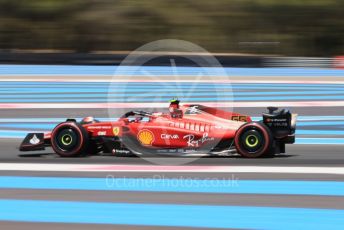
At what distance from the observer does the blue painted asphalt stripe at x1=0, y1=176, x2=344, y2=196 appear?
6348 mm

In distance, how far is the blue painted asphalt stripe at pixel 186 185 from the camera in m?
6.35

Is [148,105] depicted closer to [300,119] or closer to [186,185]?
[300,119]

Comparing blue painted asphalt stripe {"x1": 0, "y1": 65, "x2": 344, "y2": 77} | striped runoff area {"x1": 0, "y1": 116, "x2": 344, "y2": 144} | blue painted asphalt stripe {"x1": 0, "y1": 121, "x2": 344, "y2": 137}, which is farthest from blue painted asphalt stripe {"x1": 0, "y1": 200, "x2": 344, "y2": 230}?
blue painted asphalt stripe {"x1": 0, "y1": 65, "x2": 344, "y2": 77}

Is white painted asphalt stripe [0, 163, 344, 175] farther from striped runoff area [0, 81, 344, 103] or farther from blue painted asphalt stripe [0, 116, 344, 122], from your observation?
striped runoff area [0, 81, 344, 103]

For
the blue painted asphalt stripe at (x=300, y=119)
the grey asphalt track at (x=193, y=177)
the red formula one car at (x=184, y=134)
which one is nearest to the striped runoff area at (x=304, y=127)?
the blue painted asphalt stripe at (x=300, y=119)

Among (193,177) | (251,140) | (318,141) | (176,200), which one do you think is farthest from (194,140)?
(318,141)

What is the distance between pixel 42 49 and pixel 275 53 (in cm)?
1057

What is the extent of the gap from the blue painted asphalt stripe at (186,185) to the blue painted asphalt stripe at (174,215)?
2.08 ft

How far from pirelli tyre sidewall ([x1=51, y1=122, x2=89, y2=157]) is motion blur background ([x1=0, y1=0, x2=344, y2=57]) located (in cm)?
2075

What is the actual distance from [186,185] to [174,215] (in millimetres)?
1143

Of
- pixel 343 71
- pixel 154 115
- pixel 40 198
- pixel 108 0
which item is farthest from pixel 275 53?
pixel 40 198

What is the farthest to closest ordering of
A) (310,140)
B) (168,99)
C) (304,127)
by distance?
(168,99) < (304,127) < (310,140)

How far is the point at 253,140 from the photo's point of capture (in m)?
7.70

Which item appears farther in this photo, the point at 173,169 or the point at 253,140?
the point at 253,140
